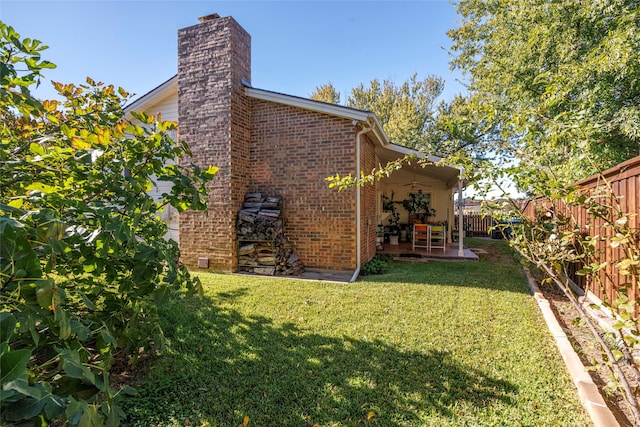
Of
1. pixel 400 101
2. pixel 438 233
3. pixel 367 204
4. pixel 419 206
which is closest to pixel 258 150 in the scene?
pixel 367 204

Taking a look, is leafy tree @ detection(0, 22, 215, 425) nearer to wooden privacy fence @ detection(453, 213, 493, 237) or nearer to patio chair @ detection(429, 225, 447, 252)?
patio chair @ detection(429, 225, 447, 252)

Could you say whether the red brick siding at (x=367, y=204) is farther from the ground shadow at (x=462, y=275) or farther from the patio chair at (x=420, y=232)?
the patio chair at (x=420, y=232)

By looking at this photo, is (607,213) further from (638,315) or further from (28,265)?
(28,265)

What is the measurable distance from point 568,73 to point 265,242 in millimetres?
7807

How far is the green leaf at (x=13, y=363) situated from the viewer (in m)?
0.88

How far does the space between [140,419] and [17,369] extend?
1.83 metres

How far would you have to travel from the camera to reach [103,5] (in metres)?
4.92

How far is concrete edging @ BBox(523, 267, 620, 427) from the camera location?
2129 millimetres

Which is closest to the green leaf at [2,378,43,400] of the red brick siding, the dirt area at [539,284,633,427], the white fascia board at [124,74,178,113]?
the dirt area at [539,284,633,427]

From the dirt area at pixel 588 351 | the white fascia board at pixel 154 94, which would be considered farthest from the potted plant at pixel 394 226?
the white fascia board at pixel 154 94

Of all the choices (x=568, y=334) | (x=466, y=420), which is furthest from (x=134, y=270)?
(x=568, y=334)

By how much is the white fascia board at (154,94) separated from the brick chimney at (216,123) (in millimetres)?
611

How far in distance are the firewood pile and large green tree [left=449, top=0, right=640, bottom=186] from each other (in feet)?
16.2

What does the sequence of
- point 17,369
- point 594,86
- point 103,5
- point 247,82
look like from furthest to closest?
point 247,82 → point 594,86 → point 103,5 → point 17,369
